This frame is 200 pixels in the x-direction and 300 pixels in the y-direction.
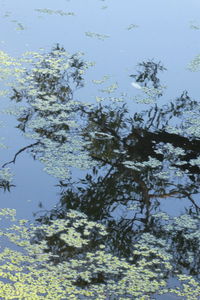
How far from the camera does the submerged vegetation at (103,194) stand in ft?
11.6

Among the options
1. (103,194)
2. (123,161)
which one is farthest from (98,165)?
(103,194)

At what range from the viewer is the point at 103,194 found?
15.1ft

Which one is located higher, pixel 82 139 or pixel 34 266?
pixel 82 139

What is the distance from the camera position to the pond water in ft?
11.8

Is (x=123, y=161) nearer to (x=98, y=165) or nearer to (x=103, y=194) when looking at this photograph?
(x=98, y=165)

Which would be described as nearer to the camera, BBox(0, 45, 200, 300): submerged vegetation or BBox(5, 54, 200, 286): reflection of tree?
BBox(0, 45, 200, 300): submerged vegetation

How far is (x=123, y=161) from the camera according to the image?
16.3 feet

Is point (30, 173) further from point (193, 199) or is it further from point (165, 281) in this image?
point (165, 281)

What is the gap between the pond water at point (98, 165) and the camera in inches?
142

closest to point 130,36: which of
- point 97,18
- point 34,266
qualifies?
point 97,18

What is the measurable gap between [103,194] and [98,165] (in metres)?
0.42

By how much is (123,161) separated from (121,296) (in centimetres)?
176

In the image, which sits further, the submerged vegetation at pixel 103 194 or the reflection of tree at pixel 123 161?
the reflection of tree at pixel 123 161

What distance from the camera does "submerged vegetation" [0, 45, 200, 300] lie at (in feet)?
11.6
